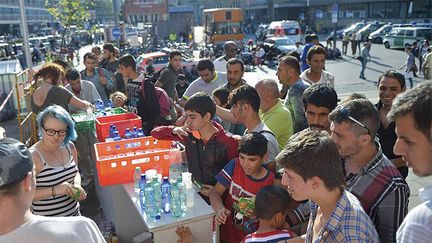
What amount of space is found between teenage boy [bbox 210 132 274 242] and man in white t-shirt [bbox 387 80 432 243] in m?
1.41

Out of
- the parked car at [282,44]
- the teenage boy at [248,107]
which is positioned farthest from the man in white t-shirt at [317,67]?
the parked car at [282,44]

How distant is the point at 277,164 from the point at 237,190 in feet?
2.77

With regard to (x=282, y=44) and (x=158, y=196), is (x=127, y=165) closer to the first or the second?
(x=158, y=196)

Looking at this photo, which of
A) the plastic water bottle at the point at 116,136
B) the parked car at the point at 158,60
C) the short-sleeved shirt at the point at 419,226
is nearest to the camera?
the short-sleeved shirt at the point at 419,226

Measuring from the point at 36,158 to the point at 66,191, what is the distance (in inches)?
16.5

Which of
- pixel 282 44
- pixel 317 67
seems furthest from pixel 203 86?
pixel 282 44

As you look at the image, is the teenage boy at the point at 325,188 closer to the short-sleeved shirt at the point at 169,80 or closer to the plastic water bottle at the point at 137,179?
the plastic water bottle at the point at 137,179

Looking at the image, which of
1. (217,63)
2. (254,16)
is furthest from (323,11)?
(217,63)

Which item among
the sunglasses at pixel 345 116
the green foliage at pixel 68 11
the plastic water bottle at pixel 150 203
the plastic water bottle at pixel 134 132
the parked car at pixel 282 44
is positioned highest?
the green foliage at pixel 68 11

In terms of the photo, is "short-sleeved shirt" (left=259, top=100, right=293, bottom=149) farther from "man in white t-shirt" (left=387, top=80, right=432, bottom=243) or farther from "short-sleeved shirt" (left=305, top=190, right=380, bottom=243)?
"man in white t-shirt" (left=387, top=80, right=432, bottom=243)

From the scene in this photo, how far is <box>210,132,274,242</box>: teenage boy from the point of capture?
3.06m

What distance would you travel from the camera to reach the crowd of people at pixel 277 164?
1812 mm

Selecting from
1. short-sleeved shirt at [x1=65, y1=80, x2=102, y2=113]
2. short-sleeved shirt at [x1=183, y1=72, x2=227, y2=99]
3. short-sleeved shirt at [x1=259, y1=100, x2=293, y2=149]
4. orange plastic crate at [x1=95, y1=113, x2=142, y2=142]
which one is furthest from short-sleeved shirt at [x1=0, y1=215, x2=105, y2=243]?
short-sleeved shirt at [x1=65, y1=80, x2=102, y2=113]

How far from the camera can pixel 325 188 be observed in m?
2.13
